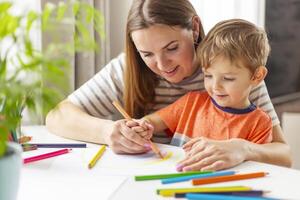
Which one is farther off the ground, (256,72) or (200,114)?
(256,72)

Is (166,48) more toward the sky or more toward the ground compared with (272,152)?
more toward the sky

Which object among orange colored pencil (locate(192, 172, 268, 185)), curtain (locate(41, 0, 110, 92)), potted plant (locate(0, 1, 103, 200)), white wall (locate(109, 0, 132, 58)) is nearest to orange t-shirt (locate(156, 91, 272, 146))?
orange colored pencil (locate(192, 172, 268, 185))

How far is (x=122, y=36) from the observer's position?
6.19 ft

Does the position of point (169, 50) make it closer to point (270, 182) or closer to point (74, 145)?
point (74, 145)

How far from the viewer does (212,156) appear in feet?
3.36

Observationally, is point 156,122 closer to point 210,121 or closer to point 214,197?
point 210,121

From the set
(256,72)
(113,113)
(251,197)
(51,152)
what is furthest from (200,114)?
(251,197)

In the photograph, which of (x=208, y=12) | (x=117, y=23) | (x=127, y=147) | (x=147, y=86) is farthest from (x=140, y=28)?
(x=208, y=12)

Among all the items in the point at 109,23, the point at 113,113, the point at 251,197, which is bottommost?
the point at 113,113

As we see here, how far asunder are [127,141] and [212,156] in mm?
225

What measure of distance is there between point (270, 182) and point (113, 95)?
70cm

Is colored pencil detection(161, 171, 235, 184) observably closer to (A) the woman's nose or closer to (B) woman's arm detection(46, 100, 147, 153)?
(B) woman's arm detection(46, 100, 147, 153)

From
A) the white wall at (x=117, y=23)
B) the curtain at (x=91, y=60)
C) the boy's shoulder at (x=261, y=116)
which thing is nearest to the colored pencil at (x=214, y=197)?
the boy's shoulder at (x=261, y=116)

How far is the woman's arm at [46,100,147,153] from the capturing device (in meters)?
1.16
